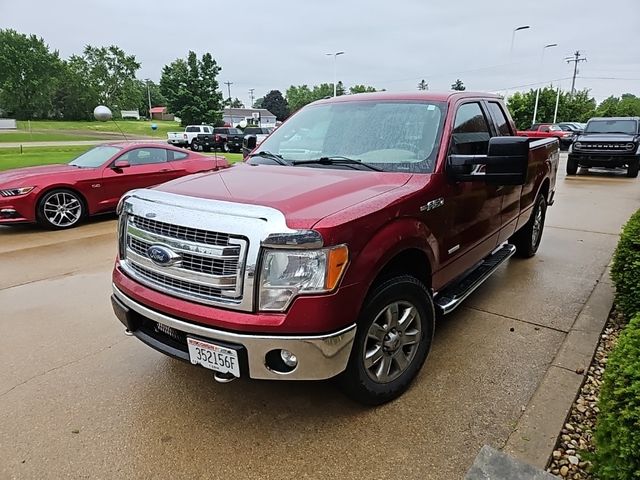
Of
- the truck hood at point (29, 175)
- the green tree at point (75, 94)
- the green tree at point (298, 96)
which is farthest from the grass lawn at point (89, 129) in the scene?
the green tree at point (298, 96)

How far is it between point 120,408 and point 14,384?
0.85 meters

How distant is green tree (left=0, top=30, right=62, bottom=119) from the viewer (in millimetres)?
59781

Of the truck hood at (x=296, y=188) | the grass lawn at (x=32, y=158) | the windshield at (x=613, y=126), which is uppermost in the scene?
the windshield at (x=613, y=126)

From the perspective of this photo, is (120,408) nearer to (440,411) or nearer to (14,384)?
(14,384)

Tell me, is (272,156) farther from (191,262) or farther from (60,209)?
(60,209)

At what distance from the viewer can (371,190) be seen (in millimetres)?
2525

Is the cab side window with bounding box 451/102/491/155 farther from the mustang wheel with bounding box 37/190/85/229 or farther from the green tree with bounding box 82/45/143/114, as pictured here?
the green tree with bounding box 82/45/143/114

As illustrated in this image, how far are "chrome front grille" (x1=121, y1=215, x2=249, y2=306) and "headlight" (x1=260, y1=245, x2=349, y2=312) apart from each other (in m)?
0.12

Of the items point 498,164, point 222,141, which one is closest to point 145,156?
point 498,164

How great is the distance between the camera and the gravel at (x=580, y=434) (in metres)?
2.11

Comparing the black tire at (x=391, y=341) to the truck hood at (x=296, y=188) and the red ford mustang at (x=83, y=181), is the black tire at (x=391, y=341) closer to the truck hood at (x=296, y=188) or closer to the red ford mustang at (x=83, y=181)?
the truck hood at (x=296, y=188)

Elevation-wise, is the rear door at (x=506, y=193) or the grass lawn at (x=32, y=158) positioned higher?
the rear door at (x=506, y=193)

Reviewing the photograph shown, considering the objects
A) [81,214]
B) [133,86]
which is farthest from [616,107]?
[133,86]

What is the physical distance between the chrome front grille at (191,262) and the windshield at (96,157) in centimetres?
601
